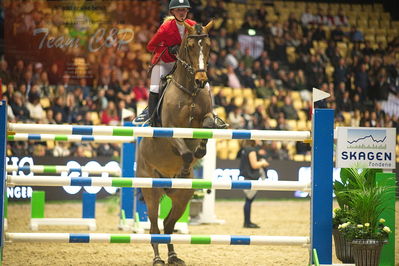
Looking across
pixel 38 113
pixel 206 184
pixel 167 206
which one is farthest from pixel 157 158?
pixel 38 113

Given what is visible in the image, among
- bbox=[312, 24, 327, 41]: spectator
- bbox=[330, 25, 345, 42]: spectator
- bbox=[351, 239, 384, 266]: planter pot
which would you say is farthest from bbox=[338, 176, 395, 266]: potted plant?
bbox=[330, 25, 345, 42]: spectator

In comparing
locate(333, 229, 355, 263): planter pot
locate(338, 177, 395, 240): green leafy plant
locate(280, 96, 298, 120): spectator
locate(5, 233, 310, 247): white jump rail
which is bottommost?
locate(333, 229, 355, 263): planter pot

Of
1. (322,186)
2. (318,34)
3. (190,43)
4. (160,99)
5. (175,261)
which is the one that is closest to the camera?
(322,186)

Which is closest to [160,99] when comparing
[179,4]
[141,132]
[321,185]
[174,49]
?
[174,49]

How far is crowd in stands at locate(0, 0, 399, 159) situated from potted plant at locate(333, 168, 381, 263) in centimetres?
845

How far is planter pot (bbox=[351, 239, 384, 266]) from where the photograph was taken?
4859 millimetres

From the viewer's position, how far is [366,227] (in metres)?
4.90

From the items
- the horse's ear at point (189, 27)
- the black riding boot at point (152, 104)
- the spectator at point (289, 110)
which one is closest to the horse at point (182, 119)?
the horse's ear at point (189, 27)

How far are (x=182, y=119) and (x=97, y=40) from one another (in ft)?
31.8

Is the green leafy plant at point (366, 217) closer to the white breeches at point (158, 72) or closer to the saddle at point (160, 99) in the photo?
the saddle at point (160, 99)

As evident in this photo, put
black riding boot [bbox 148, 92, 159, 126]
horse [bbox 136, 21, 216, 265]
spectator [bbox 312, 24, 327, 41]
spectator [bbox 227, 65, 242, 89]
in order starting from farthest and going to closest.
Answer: spectator [bbox 312, 24, 327, 41] < spectator [bbox 227, 65, 242, 89] < black riding boot [bbox 148, 92, 159, 126] < horse [bbox 136, 21, 216, 265]

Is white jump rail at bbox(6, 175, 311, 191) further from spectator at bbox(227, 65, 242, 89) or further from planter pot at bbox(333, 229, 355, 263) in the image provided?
spectator at bbox(227, 65, 242, 89)

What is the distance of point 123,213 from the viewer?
948cm

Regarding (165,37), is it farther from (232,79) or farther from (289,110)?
(232,79)
